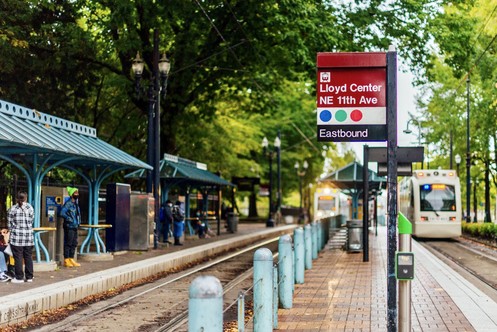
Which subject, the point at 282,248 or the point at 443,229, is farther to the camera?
the point at 443,229

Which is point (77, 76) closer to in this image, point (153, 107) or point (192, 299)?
point (153, 107)

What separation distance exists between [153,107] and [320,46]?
19.1ft

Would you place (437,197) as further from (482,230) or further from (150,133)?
(150,133)

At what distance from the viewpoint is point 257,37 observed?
30.0 m

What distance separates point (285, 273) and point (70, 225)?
326 inches

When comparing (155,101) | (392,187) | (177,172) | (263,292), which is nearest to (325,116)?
(392,187)

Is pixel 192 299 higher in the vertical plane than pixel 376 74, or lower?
lower

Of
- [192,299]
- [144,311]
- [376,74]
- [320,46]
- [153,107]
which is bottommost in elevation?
[144,311]

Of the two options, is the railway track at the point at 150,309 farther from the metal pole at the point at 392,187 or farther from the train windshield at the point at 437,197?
the train windshield at the point at 437,197

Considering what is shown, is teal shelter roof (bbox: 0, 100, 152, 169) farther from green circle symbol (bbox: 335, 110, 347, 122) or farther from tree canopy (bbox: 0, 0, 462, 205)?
green circle symbol (bbox: 335, 110, 347, 122)

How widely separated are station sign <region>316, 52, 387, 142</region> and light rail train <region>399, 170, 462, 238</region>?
100 ft

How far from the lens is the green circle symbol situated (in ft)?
30.2

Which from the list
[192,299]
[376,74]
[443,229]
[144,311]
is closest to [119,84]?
[443,229]

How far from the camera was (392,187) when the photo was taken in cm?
852
